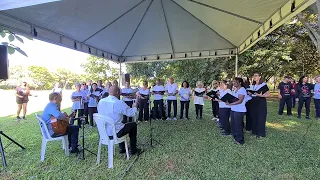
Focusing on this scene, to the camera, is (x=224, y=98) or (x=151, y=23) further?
(x=151, y=23)

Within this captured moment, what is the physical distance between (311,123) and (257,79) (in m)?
3.53

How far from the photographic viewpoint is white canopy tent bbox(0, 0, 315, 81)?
4.10 meters

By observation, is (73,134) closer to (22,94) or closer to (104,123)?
(104,123)

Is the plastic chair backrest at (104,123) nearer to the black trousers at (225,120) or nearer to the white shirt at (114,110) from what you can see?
the white shirt at (114,110)

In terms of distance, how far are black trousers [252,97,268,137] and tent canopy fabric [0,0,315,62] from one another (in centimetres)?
178

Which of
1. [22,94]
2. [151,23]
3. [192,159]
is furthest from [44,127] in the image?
[22,94]

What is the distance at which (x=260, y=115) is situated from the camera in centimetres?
486

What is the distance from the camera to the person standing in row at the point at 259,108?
468cm

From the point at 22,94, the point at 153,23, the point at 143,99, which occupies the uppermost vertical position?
the point at 153,23

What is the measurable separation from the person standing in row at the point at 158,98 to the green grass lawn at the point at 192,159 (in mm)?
2064

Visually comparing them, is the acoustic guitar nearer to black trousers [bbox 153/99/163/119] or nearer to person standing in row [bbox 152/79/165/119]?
person standing in row [bbox 152/79/165/119]

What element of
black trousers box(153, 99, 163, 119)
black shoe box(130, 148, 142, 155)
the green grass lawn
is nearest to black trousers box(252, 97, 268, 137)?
the green grass lawn

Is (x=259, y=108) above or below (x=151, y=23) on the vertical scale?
below

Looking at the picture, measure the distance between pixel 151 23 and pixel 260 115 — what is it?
421cm
